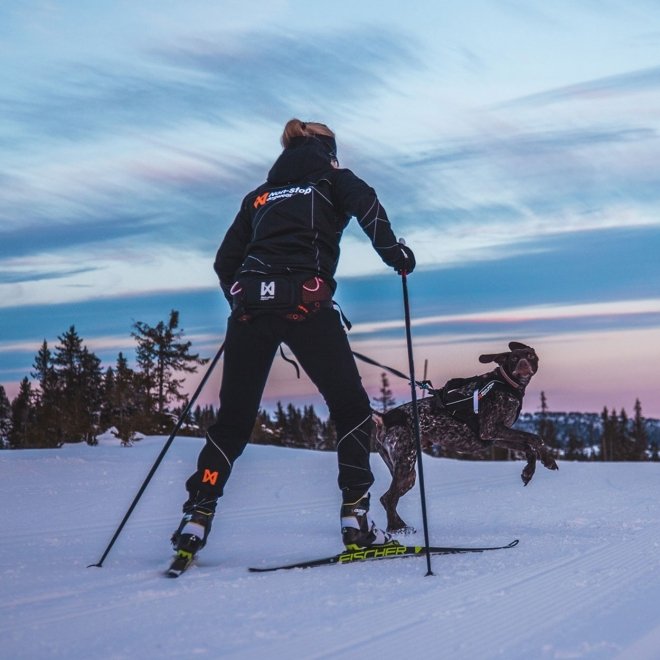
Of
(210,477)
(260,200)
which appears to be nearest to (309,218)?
(260,200)

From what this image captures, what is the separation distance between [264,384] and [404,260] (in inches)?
39.7

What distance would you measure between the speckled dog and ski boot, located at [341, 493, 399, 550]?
171 cm

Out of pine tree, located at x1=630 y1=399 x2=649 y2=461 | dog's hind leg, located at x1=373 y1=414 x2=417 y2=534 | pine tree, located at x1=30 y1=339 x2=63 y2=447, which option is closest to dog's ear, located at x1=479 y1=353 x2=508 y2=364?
dog's hind leg, located at x1=373 y1=414 x2=417 y2=534

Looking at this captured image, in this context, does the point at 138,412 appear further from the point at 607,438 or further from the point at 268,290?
the point at 607,438

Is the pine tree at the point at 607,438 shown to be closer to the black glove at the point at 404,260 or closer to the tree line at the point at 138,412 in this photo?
the tree line at the point at 138,412

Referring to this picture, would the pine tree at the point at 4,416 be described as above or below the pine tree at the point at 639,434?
above

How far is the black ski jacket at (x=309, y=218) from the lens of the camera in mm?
4441

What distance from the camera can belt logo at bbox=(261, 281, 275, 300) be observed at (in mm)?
4332

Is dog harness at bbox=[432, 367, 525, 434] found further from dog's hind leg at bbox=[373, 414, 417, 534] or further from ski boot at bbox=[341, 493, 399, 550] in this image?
ski boot at bbox=[341, 493, 399, 550]

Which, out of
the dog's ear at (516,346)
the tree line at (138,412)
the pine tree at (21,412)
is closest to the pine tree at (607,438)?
the tree line at (138,412)

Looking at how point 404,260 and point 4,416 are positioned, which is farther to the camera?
point 4,416

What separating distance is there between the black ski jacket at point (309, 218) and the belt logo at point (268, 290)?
0.08 m

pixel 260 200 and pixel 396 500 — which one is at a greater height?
pixel 260 200

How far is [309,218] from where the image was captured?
446 cm
